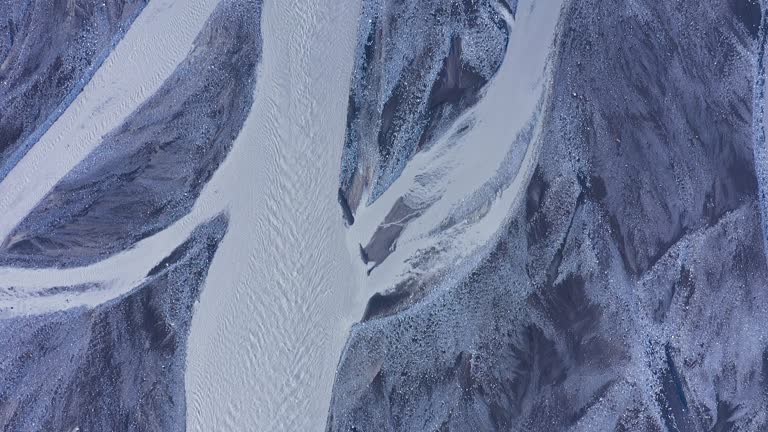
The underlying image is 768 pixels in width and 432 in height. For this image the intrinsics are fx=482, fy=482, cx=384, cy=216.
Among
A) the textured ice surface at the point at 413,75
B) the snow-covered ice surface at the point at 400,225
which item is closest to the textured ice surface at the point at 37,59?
the snow-covered ice surface at the point at 400,225

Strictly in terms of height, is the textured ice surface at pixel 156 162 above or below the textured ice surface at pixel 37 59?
below

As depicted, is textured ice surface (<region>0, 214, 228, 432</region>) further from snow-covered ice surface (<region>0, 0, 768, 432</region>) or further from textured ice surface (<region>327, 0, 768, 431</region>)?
→ textured ice surface (<region>327, 0, 768, 431</region>)

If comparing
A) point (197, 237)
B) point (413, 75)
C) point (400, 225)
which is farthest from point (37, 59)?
point (400, 225)

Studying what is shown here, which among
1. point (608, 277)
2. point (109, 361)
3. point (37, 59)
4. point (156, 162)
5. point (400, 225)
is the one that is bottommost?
point (608, 277)

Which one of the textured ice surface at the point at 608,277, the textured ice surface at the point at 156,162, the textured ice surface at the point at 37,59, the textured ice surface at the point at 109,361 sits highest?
the textured ice surface at the point at 37,59

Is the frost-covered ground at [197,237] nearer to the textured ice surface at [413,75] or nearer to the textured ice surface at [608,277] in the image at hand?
the textured ice surface at [413,75]

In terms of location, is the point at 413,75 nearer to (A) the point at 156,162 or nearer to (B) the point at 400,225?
(B) the point at 400,225

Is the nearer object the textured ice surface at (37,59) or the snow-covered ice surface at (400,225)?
the snow-covered ice surface at (400,225)
